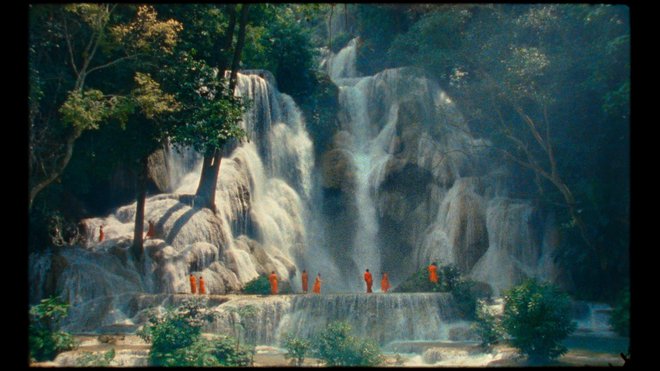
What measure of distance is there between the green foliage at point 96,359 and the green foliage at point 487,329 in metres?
8.19

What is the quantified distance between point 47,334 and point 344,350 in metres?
6.20

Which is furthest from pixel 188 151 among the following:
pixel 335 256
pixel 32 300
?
pixel 32 300

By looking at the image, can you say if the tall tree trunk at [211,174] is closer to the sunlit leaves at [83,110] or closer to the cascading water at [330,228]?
the cascading water at [330,228]

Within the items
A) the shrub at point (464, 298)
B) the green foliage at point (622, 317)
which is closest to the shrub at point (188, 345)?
the shrub at point (464, 298)

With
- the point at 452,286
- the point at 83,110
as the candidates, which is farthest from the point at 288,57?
the point at 83,110

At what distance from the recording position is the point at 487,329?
17469mm

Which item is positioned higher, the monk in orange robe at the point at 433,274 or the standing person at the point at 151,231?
the standing person at the point at 151,231

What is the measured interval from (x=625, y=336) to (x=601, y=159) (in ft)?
27.6

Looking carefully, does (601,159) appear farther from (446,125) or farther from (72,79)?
(72,79)

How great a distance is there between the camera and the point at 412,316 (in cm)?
2041

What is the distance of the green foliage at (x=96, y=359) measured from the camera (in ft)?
48.7

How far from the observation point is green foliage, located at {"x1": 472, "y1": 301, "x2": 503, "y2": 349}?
57.1 feet

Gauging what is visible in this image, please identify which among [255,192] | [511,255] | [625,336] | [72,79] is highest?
[72,79]

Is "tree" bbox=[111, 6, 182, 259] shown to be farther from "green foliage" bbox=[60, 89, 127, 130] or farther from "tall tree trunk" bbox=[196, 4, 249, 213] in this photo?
"tall tree trunk" bbox=[196, 4, 249, 213]
